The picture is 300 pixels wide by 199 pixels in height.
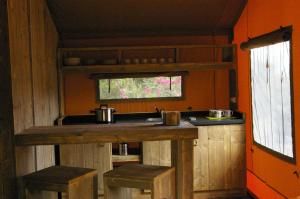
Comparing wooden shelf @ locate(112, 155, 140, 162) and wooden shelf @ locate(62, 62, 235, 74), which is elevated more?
wooden shelf @ locate(62, 62, 235, 74)

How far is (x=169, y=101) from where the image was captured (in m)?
5.50

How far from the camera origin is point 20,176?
9.24 feet

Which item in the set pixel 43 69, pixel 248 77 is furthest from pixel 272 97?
pixel 43 69

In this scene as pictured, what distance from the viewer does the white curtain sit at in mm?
3758

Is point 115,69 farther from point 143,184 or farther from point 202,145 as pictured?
point 143,184

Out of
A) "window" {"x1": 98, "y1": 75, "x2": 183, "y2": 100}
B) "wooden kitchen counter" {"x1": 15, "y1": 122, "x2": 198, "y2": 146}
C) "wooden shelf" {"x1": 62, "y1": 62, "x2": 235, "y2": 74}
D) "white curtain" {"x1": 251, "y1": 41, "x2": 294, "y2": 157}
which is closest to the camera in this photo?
"wooden kitchen counter" {"x1": 15, "y1": 122, "x2": 198, "y2": 146}

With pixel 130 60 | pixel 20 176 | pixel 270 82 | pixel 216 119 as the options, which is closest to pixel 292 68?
pixel 270 82

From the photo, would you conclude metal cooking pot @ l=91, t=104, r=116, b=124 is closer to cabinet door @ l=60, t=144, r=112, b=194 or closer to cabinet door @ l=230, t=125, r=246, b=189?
cabinet door @ l=60, t=144, r=112, b=194

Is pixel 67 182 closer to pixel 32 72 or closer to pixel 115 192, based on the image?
pixel 115 192

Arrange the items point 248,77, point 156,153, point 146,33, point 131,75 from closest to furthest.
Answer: point 156,153, point 248,77, point 131,75, point 146,33

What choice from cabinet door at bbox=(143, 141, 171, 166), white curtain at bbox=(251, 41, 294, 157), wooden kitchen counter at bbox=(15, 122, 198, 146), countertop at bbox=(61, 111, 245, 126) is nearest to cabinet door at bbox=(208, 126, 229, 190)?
countertop at bbox=(61, 111, 245, 126)

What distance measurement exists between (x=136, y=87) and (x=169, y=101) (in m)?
0.51

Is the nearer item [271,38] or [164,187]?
[164,187]

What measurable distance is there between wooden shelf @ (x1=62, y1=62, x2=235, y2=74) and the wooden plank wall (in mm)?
340
